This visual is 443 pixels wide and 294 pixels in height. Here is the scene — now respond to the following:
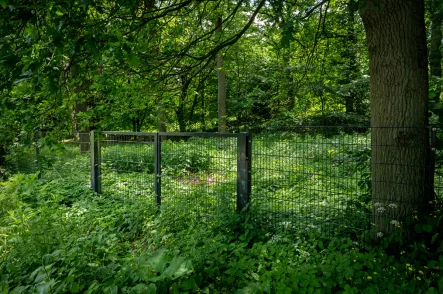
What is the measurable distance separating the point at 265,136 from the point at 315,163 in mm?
760

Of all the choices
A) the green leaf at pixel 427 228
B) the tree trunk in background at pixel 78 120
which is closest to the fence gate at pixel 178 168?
the tree trunk in background at pixel 78 120

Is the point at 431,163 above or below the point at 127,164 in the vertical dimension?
above

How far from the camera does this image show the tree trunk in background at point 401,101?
330cm

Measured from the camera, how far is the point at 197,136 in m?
5.12

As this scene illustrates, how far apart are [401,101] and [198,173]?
121 inches

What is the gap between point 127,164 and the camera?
629 cm

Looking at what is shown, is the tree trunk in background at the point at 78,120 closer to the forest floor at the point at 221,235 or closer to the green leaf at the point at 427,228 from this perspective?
the forest floor at the point at 221,235

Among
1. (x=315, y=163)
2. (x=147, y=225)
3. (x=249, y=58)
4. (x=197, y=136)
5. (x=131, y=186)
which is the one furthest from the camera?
(x=249, y=58)

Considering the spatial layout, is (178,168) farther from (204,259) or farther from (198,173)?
(204,259)

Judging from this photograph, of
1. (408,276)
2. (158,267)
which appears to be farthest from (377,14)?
(158,267)

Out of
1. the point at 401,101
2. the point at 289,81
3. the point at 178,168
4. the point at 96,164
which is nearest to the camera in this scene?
the point at 401,101

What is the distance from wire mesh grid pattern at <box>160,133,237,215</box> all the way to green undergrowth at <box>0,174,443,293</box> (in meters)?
0.21

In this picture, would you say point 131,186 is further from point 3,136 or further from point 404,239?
point 404,239

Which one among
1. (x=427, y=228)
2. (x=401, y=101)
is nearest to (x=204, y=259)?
(x=427, y=228)
